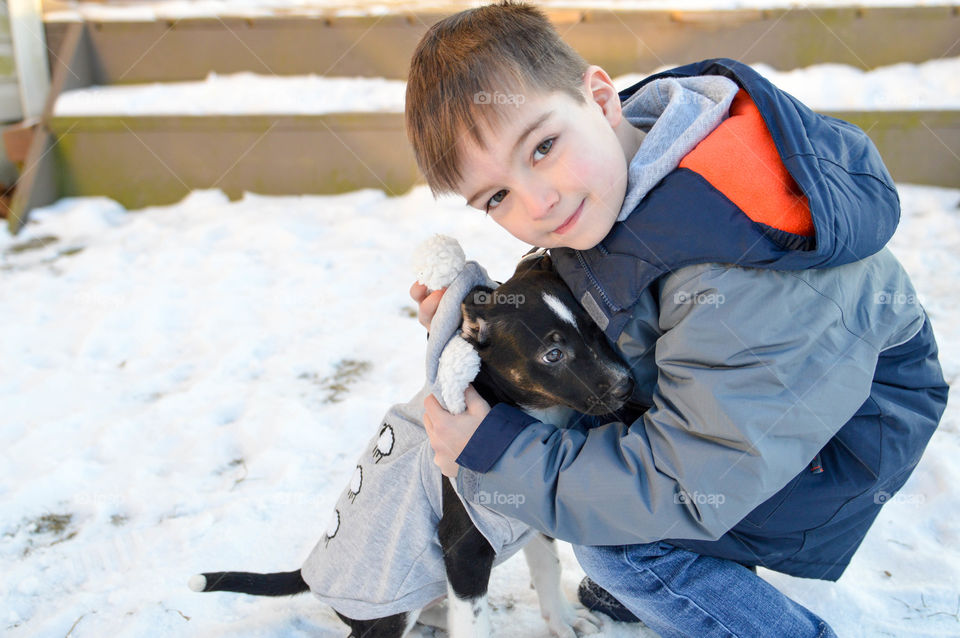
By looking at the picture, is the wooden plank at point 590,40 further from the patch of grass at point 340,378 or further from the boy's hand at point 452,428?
the boy's hand at point 452,428

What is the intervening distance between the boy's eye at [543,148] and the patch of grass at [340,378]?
2203mm

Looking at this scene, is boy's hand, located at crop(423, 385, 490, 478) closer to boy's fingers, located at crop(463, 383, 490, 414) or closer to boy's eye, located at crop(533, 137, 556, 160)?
boy's fingers, located at crop(463, 383, 490, 414)

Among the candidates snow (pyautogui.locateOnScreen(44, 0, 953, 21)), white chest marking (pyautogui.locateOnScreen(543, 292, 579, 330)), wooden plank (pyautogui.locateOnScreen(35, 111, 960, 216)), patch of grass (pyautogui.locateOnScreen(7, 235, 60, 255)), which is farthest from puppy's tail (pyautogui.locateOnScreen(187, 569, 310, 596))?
snow (pyautogui.locateOnScreen(44, 0, 953, 21))

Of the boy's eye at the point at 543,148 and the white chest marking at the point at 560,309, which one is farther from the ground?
the boy's eye at the point at 543,148

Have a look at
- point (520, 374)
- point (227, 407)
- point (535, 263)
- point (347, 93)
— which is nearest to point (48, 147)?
point (347, 93)

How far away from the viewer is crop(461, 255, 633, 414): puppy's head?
77.7 inches

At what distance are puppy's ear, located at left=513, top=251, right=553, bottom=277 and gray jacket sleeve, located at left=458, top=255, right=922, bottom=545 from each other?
Result: 1.60 ft

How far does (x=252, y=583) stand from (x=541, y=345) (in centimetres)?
113

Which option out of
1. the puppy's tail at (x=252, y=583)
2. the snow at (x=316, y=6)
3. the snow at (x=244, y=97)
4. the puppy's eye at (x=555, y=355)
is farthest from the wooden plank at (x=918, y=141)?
the puppy's tail at (x=252, y=583)

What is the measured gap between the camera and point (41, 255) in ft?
18.5

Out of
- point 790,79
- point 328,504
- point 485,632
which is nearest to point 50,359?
point 328,504

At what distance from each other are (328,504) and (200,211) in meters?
3.98

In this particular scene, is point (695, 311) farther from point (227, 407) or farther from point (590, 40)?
point (590, 40)

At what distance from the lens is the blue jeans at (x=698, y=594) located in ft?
6.09
